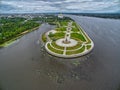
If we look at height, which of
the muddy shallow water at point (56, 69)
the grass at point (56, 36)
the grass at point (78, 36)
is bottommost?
the muddy shallow water at point (56, 69)

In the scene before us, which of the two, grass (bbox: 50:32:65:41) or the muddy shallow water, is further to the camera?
grass (bbox: 50:32:65:41)

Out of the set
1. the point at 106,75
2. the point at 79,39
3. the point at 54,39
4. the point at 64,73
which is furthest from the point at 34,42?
the point at 106,75

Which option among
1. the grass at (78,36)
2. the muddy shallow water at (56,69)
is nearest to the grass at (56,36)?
the grass at (78,36)

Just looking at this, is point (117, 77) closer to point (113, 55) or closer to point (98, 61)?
point (98, 61)

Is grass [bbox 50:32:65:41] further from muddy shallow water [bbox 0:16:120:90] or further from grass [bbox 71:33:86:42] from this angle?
muddy shallow water [bbox 0:16:120:90]

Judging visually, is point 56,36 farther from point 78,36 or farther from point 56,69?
point 56,69

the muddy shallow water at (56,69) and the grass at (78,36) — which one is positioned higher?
the grass at (78,36)

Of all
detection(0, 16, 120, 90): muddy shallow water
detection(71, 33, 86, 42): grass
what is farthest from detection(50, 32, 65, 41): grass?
detection(0, 16, 120, 90): muddy shallow water

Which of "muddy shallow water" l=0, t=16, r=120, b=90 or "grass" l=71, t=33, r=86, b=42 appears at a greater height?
"grass" l=71, t=33, r=86, b=42

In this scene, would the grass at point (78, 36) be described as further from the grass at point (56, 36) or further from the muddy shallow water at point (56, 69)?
the muddy shallow water at point (56, 69)
